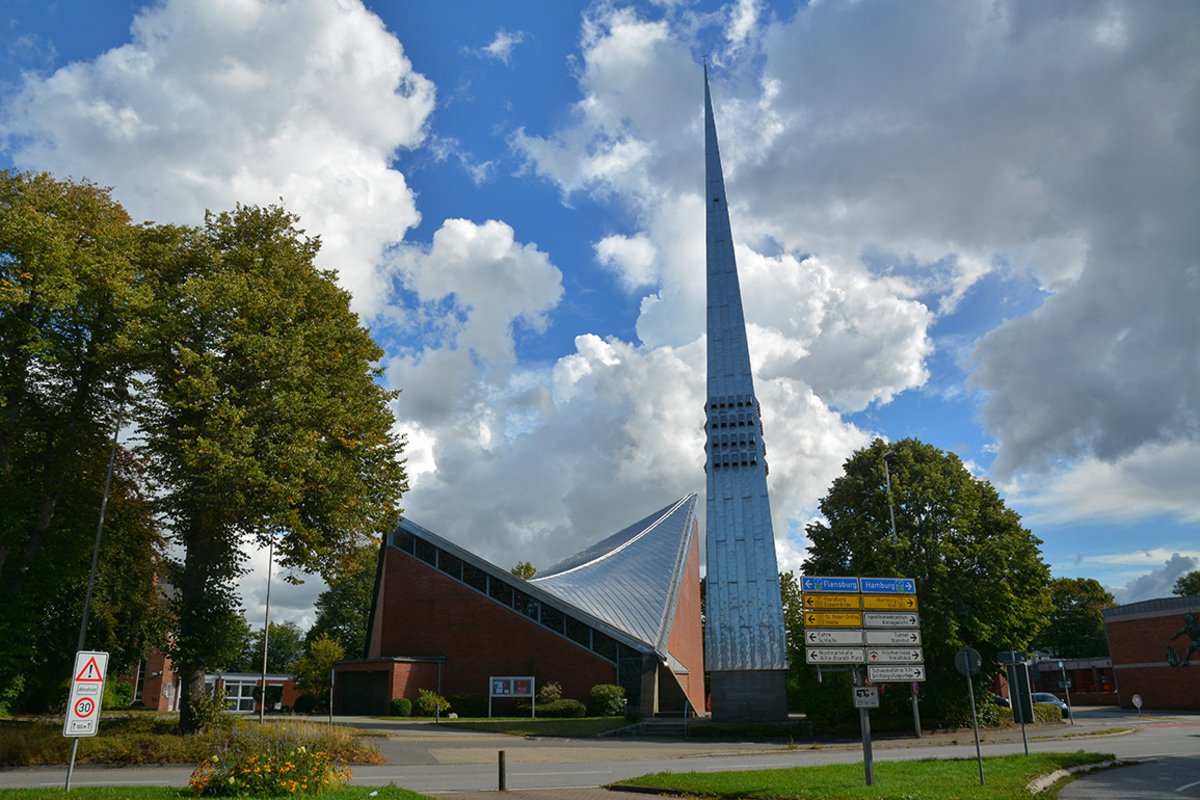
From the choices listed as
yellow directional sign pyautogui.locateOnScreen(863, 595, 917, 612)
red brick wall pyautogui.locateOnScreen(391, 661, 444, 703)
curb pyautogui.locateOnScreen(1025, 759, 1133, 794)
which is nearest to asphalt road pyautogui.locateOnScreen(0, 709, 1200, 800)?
curb pyautogui.locateOnScreen(1025, 759, 1133, 794)

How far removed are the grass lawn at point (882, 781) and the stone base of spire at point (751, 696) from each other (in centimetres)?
1637

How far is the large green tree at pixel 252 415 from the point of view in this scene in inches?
866

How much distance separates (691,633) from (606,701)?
713 inches

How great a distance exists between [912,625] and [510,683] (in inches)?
1178

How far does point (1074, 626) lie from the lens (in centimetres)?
8238

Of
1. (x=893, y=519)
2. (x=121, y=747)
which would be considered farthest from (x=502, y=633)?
(x=121, y=747)

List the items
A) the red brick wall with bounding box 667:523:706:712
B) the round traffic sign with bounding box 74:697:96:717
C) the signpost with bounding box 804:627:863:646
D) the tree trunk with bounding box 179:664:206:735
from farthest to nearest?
the red brick wall with bounding box 667:523:706:712 < the tree trunk with bounding box 179:664:206:735 < the signpost with bounding box 804:627:863:646 < the round traffic sign with bounding box 74:697:96:717

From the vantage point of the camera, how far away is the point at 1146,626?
169ft

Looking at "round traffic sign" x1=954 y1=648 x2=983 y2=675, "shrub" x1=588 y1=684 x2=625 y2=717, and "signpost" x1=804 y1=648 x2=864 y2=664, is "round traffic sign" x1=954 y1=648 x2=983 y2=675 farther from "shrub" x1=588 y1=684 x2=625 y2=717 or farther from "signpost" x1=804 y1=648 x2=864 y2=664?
"shrub" x1=588 y1=684 x2=625 y2=717

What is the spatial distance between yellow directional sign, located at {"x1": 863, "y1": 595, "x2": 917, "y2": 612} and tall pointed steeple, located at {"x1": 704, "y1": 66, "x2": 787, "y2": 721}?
2004 centimetres

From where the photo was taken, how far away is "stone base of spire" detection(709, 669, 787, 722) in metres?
33.8

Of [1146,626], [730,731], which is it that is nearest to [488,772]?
[730,731]

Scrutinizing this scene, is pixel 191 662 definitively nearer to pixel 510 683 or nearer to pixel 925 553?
pixel 510 683

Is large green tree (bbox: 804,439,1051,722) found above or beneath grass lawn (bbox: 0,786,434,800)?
above
